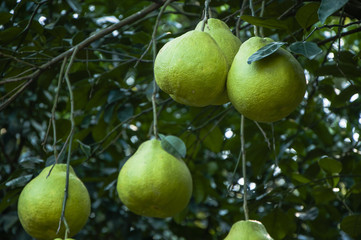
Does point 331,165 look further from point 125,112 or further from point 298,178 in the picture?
point 125,112

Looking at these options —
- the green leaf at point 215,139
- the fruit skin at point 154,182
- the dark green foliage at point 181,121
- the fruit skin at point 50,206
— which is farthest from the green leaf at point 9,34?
the green leaf at point 215,139

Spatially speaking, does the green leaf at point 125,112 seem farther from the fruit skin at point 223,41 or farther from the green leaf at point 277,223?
the fruit skin at point 223,41

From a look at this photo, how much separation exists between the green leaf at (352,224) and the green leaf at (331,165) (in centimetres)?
30

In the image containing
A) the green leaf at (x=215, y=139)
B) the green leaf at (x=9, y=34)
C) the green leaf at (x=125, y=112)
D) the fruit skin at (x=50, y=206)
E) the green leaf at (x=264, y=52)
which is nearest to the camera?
the green leaf at (x=264, y=52)

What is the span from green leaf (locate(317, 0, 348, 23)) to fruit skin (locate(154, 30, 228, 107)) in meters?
0.23

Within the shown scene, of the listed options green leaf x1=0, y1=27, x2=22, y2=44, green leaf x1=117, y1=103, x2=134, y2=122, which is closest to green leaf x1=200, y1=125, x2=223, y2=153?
green leaf x1=117, y1=103, x2=134, y2=122

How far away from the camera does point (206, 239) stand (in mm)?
2787

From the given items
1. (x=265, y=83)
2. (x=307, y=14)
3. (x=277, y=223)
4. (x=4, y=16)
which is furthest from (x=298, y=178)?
(x=4, y=16)

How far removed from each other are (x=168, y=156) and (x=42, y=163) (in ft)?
2.27

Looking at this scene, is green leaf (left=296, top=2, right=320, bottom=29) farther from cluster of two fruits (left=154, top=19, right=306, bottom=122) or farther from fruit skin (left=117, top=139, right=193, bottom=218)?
fruit skin (left=117, top=139, right=193, bottom=218)

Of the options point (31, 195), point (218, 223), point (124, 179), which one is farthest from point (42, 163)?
point (218, 223)

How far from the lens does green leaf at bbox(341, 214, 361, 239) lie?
1.71 m

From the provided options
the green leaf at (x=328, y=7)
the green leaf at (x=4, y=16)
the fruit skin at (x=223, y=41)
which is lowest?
the green leaf at (x=4, y=16)

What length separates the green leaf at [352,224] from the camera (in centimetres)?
171
